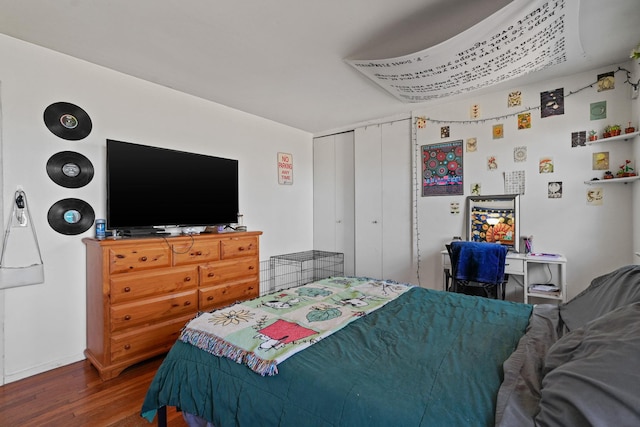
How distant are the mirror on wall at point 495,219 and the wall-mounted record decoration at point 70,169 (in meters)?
3.80

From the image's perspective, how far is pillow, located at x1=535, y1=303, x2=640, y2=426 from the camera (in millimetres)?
708

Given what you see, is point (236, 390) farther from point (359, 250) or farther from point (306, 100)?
point (359, 250)

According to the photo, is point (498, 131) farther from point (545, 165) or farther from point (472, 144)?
point (545, 165)

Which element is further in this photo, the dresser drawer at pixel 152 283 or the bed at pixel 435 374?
the dresser drawer at pixel 152 283

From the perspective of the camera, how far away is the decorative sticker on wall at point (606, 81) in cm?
276

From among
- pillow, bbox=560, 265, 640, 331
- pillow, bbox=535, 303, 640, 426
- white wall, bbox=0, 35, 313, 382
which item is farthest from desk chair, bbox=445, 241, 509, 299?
white wall, bbox=0, 35, 313, 382

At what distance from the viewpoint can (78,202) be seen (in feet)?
8.38

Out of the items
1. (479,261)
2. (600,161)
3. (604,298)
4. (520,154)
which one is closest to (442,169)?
(520,154)

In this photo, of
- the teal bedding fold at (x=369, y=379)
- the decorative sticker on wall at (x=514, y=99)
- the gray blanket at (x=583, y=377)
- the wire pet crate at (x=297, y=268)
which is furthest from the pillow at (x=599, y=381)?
the wire pet crate at (x=297, y=268)

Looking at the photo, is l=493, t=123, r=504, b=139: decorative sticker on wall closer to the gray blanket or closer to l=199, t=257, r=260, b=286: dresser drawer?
the gray blanket

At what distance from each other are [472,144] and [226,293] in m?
3.14

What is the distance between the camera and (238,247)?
10.3 ft

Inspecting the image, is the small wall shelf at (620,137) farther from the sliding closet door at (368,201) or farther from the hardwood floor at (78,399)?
the hardwood floor at (78,399)

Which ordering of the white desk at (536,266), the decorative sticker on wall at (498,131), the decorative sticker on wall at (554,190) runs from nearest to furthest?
1. the white desk at (536,266)
2. the decorative sticker on wall at (554,190)
3. the decorative sticker on wall at (498,131)
